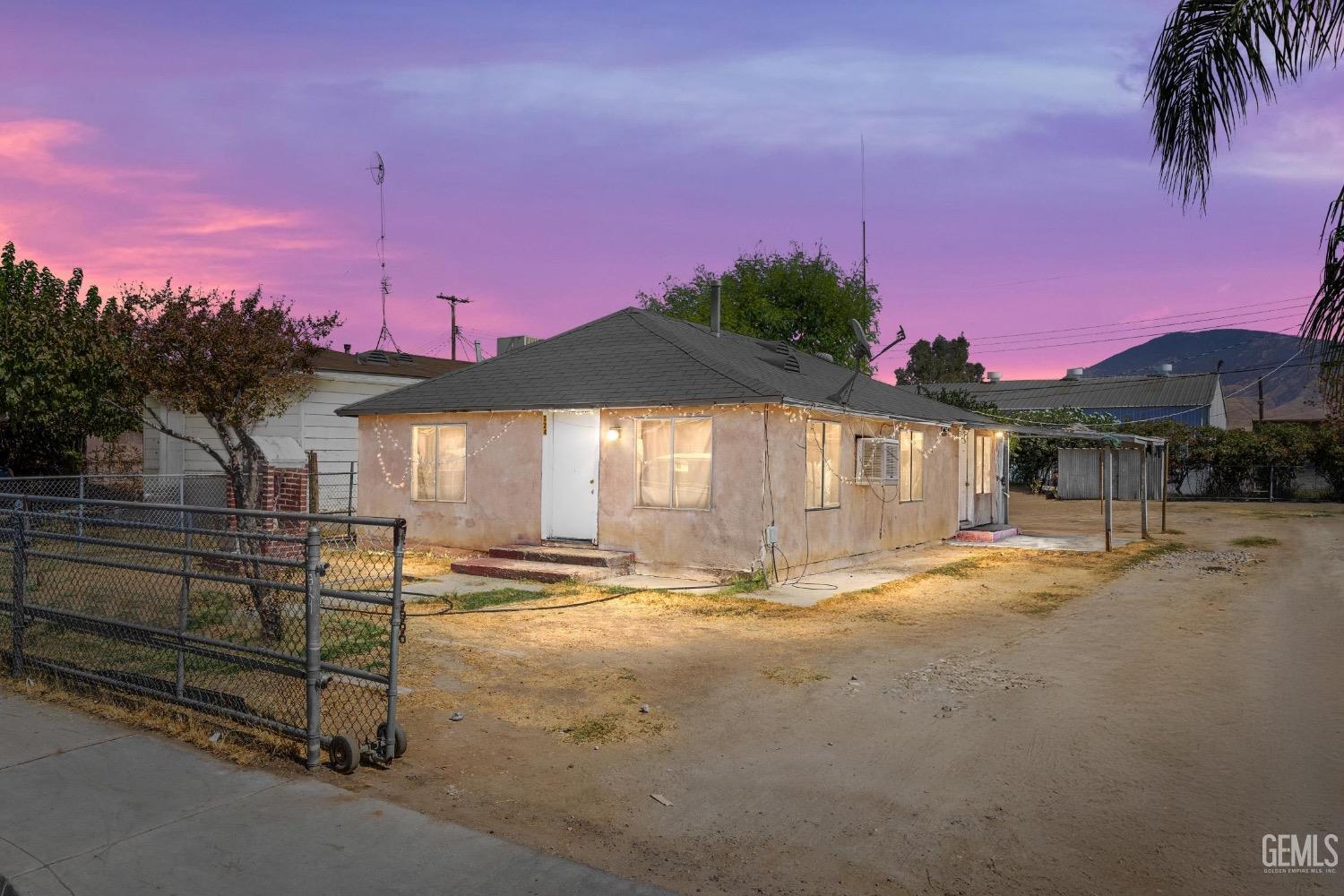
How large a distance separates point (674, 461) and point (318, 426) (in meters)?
12.0

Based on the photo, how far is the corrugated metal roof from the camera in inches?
2235

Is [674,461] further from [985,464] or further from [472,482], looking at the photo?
[985,464]

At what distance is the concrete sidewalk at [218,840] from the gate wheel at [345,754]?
0.60ft

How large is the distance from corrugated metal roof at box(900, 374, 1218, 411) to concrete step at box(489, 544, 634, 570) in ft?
140

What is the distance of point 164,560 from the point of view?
13602mm

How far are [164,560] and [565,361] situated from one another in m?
7.54

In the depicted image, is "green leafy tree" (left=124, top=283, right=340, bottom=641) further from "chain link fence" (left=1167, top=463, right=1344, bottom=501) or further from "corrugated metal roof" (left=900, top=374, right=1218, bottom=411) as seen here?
"corrugated metal roof" (left=900, top=374, right=1218, bottom=411)

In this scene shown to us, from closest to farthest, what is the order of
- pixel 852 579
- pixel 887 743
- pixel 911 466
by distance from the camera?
pixel 887 743 → pixel 852 579 → pixel 911 466

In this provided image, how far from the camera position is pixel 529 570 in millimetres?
13641

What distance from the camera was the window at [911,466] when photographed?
707 inches

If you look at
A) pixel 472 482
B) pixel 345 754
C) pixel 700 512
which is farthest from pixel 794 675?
pixel 472 482

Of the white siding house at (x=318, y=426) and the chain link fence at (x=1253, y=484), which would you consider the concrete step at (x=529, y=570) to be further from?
the chain link fence at (x=1253, y=484)

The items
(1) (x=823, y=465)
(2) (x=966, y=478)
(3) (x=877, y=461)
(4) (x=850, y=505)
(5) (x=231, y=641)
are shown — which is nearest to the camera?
(5) (x=231, y=641)

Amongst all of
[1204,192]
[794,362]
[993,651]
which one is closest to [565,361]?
[794,362]
